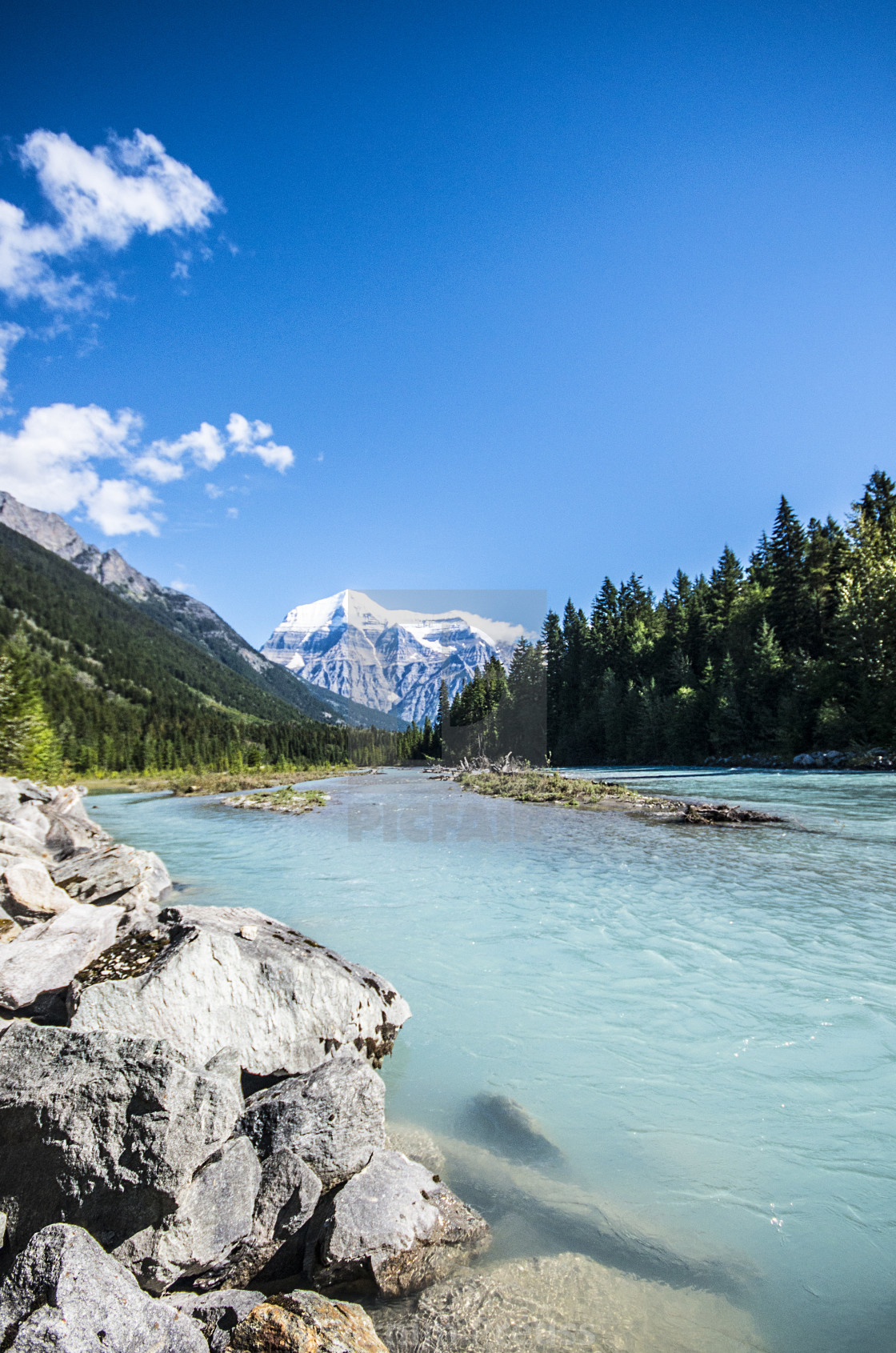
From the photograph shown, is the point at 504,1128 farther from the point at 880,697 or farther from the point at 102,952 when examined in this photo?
the point at 880,697

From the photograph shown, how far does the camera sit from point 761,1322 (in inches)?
128

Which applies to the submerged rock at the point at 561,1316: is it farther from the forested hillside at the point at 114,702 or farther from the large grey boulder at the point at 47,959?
the forested hillside at the point at 114,702

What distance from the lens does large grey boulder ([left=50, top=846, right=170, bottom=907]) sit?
9.89 meters

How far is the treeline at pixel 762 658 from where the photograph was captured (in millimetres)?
42500

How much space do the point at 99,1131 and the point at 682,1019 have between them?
5960mm

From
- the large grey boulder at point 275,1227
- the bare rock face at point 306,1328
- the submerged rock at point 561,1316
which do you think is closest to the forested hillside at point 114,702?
the large grey boulder at point 275,1227

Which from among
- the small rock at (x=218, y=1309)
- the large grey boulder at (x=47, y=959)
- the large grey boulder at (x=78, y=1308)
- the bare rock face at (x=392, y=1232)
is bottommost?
the bare rock face at (x=392, y=1232)

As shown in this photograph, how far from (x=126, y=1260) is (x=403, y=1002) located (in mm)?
3980

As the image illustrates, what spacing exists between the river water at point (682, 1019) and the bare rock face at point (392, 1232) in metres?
0.52

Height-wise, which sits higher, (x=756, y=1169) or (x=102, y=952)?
(x=102, y=952)

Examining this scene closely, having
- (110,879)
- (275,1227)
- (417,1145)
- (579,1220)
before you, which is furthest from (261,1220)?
(110,879)

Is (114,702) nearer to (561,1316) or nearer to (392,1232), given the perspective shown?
(392,1232)

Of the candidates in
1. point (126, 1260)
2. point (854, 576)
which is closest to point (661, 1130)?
point (126, 1260)

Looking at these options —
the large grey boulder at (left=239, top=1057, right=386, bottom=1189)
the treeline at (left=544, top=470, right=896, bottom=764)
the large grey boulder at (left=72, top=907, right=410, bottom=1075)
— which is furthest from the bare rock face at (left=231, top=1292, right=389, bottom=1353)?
the treeline at (left=544, top=470, right=896, bottom=764)
